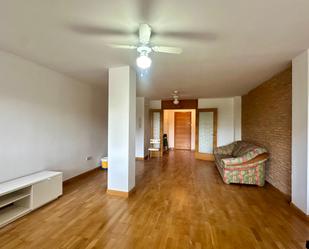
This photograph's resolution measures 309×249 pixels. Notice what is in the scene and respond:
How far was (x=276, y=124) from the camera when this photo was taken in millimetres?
3518

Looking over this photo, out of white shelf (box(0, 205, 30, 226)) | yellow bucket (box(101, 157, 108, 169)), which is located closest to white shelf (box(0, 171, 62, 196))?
white shelf (box(0, 205, 30, 226))

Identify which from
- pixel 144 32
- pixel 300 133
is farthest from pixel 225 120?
pixel 144 32

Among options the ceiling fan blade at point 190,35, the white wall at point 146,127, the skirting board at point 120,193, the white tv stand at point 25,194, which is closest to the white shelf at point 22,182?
the white tv stand at point 25,194

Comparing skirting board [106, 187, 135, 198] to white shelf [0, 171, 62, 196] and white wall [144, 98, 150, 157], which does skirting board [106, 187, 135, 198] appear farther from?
white wall [144, 98, 150, 157]

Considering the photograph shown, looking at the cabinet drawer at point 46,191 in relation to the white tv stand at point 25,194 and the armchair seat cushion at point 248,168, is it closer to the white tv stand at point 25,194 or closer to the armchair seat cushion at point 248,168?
the white tv stand at point 25,194

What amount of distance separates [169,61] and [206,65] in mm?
715

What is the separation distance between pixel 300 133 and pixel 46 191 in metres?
4.20

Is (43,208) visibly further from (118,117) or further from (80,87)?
(80,87)

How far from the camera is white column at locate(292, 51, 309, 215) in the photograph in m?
2.39

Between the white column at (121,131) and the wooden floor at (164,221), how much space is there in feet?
1.03

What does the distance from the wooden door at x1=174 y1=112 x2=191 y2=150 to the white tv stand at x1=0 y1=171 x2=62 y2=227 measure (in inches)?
280

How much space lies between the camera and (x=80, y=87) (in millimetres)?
4203

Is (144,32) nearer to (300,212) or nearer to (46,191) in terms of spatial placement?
(46,191)

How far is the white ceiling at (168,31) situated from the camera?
152 centimetres
